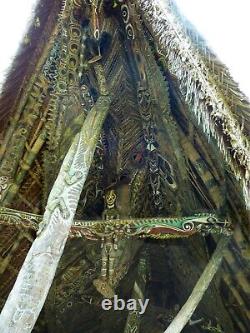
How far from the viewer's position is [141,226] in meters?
3.97

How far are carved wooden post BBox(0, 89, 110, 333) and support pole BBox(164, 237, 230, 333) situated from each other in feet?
3.33

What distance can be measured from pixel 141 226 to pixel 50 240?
946 mm

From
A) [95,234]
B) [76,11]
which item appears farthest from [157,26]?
[95,234]

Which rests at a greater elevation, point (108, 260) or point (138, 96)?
point (138, 96)

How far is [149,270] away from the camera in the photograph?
5.58 meters

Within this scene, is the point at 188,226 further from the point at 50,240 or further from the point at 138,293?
the point at 138,293

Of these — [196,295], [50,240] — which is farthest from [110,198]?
[50,240]

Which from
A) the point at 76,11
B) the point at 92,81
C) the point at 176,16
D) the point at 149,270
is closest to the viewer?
the point at 176,16

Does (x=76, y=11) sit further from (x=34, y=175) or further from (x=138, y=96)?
(x=34, y=175)

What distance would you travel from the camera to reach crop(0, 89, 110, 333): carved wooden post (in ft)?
9.46

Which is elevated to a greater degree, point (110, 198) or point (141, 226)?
point (110, 198)

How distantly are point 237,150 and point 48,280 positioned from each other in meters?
1.45

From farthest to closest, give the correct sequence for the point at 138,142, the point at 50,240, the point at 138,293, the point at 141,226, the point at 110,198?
the point at 138,293 < the point at 110,198 < the point at 138,142 < the point at 141,226 < the point at 50,240

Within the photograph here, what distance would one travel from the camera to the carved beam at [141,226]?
3.89m
